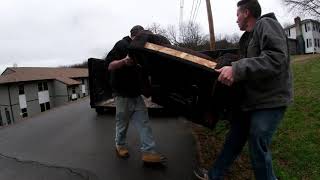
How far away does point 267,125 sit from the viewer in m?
3.07

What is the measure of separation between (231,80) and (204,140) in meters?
3.44

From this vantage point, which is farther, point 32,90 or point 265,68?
point 32,90

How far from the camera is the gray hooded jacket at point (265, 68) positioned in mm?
2764

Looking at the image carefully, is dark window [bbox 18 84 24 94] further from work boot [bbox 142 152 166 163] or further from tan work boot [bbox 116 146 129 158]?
work boot [bbox 142 152 166 163]

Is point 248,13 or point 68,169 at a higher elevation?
point 248,13

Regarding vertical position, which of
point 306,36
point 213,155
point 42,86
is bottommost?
point 213,155

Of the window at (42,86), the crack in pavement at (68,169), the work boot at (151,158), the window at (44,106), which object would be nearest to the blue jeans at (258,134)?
the work boot at (151,158)

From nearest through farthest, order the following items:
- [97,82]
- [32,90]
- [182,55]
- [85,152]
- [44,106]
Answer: [182,55] → [85,152] → [97,82] → [32,90] → [44,106]

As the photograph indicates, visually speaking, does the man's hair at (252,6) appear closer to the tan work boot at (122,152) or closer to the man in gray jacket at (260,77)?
the man in gray jacket at (260,77)

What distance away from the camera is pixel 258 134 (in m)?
3.10

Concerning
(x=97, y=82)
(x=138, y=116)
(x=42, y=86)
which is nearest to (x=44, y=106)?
(x=42, y=86)

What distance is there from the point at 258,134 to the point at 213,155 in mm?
2178

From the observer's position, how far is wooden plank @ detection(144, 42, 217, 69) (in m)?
3.13

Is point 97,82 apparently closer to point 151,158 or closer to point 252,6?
point 151,158
